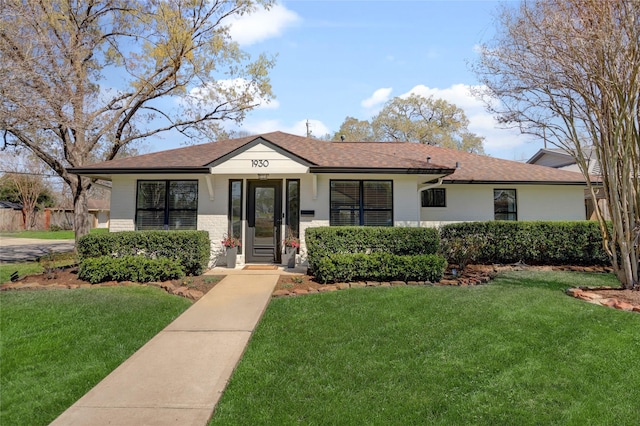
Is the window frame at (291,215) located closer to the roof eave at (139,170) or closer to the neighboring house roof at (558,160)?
the roof eave at (139,170)

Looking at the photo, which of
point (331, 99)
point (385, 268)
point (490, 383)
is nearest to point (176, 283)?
point (385, 268)

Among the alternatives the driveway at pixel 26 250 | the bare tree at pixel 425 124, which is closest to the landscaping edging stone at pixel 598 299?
the driveway at pixel 26 250

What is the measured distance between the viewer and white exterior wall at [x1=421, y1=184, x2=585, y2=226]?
12281mm

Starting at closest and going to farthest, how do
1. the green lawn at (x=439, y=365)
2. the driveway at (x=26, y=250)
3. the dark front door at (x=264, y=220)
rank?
the green lawn at (x=439, y=365), the dark front door at (x=264, y=220), the driveway at (x=26, y=250)

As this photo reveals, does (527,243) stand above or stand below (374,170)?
below

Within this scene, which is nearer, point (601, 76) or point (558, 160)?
point (601, 76)

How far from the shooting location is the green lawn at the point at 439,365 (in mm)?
2961

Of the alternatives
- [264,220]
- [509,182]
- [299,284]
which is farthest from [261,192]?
[509,182]

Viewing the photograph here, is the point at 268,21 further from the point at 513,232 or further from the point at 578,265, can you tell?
the point at 578,265

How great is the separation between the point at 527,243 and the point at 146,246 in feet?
34.0

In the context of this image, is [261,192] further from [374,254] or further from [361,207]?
[374,254]

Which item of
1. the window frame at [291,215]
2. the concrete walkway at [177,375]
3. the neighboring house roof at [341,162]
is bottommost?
the concrete walkway at [177,375]

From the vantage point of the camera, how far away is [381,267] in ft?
25.4

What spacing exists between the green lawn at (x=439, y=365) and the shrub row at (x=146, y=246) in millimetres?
3733
